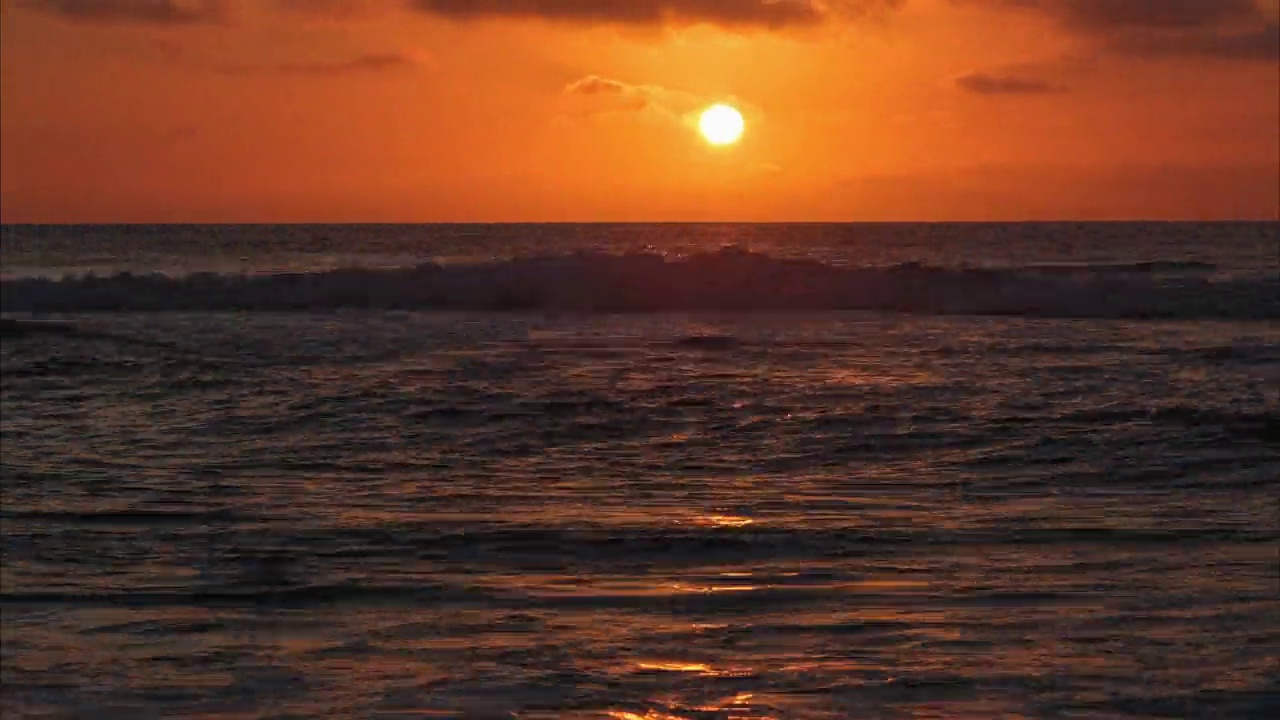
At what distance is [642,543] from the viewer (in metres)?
8.09

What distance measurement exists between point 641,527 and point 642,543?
0.39m

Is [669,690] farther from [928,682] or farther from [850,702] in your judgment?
[928,682]

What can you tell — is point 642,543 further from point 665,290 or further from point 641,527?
point 665,290

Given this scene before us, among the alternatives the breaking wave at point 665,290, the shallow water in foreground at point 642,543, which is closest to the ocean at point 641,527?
the shallow water in foreground at point 642,543

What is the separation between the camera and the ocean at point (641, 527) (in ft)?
19.1

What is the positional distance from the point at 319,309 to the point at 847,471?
63.2ft

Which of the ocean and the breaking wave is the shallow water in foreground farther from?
the breaking wave

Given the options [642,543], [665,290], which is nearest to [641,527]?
[642,543]

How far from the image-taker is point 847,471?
10359 millimetres

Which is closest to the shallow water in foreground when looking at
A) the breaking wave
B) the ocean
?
the ocean

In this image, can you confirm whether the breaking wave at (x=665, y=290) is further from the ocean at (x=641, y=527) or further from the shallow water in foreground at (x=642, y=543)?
the shallow water in foreground at (x=642, y=543)

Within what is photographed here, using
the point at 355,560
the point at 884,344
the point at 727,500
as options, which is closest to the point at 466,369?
the point at 884,344

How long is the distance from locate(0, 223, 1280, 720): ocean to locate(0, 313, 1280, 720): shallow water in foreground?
32 mm

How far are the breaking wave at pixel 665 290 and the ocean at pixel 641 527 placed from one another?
7.17 metres
